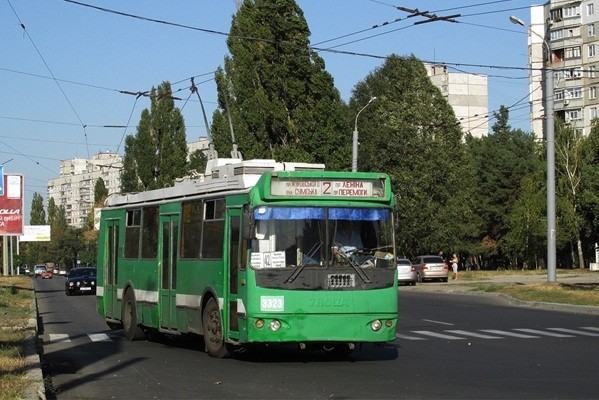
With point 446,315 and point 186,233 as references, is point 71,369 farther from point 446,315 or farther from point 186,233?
point 446,315

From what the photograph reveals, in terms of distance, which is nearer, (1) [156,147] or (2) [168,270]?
(2) [168,270]

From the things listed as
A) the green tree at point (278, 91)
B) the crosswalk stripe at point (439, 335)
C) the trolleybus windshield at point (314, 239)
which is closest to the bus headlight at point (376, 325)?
the trolleybus windshield at point (314, 239)

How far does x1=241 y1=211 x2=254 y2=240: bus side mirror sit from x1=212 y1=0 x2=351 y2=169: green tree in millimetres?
46380

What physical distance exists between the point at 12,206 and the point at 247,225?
42366 millimetres

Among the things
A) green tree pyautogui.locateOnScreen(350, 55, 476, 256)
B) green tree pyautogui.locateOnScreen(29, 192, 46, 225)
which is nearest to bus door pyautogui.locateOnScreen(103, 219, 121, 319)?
green tree pyautogui.locateOnScreen(350, 55, 476, 256)

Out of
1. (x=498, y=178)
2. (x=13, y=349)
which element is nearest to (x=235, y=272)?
(x=13, y=349)

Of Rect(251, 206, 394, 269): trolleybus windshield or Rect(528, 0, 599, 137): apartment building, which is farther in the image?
Rect(528, 0, 599, 137): apartment building

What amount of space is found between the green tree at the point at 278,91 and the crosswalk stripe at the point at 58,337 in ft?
129

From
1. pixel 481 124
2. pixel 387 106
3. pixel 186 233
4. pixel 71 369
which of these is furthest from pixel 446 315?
pixel 481 124

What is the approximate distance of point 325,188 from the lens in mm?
16562

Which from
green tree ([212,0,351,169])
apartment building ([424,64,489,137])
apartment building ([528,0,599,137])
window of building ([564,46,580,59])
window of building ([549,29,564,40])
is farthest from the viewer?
apartment building ([424,64,489,137])

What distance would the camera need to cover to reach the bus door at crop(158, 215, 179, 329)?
64.0 ft

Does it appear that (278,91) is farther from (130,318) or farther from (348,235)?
(348,235)

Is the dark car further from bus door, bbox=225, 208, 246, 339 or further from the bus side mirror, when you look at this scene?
the bus side mirror
